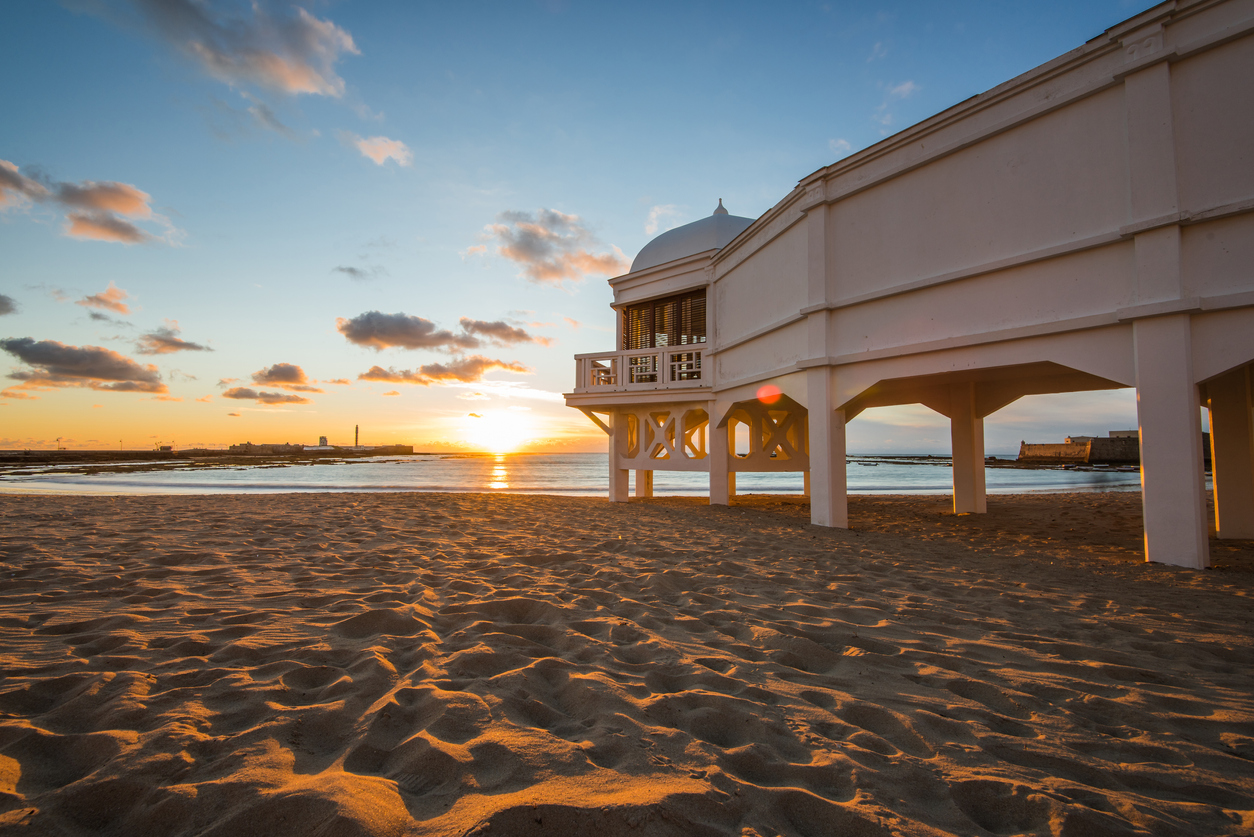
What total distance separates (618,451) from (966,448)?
7.18 metres

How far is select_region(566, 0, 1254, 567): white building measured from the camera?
4.44 m

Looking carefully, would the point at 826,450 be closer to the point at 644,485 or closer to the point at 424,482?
the point at 644,485

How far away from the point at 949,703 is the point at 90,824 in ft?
10.0

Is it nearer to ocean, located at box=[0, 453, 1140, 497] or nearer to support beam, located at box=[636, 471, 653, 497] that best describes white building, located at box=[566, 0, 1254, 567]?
support beam, located at box=[636, 471, 653, 497]

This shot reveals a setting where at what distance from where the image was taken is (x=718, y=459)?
419 inches

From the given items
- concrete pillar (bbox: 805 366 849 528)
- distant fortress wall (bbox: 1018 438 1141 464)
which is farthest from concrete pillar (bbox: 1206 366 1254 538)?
distant fortress wall (bbox: 1018 438 1141 464)

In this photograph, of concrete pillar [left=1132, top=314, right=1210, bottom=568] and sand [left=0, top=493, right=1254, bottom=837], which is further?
concrete pillar [left=1132, top=314, right=1210, bottom=568]

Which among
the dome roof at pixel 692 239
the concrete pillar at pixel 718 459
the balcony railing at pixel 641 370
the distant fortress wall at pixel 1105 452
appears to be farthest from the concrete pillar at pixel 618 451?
the distant fortress wall at pixel 1105 452

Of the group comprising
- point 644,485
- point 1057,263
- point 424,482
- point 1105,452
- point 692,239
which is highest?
point 692,239

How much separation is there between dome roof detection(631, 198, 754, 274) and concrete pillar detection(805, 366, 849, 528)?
473 cm

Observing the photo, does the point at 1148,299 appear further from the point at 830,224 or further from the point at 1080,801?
the point at 1080,801

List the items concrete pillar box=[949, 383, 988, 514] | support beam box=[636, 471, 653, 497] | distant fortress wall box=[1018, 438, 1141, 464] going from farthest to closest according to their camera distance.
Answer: distant fortress wall box=[1018, 438, 1141, 464] < support beam box=[636, 471, 653, 497] < concrete pillar box=[949, 383, 988, 514]

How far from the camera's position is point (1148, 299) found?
4652mm

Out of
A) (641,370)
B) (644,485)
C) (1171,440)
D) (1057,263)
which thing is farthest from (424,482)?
(1171,440)
